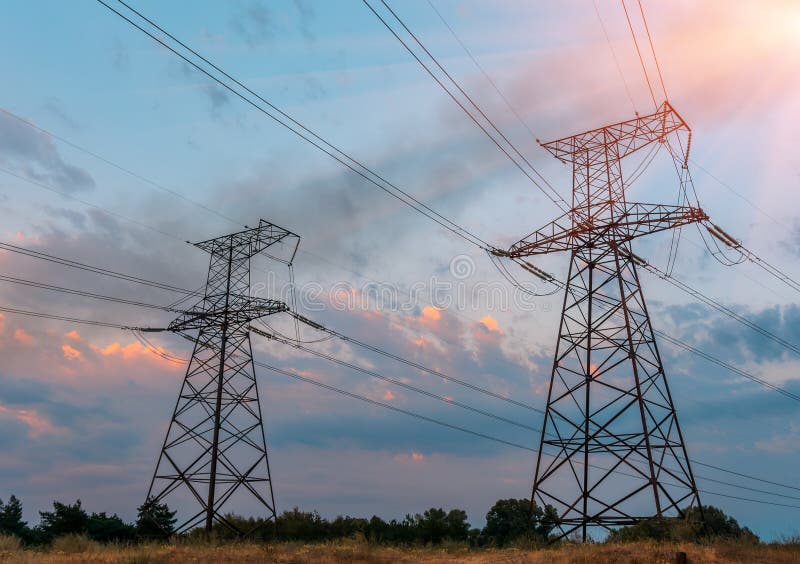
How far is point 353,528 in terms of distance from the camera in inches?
1506

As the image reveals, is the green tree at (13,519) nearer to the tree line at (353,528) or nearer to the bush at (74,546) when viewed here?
the tree line at (353,528)

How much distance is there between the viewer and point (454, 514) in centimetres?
5238

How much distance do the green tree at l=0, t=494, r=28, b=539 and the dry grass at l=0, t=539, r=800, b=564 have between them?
2095 cm

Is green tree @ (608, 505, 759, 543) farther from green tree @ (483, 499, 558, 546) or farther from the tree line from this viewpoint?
green tree @ (483, 499, 558, 546)

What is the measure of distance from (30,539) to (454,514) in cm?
3075

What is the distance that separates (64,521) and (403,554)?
26384mm

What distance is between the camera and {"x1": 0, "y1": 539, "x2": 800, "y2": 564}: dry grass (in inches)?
776

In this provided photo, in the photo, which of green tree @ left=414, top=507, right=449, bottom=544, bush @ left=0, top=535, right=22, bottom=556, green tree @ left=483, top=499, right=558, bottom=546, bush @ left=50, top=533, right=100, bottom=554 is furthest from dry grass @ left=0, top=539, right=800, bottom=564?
green tree @ left=483, top=499, right=558, bottom=546

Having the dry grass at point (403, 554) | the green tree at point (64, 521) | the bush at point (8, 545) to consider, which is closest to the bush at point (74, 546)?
the dry grass at point (403, 554)

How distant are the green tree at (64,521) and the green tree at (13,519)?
142 centimetres

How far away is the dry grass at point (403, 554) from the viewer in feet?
64.7

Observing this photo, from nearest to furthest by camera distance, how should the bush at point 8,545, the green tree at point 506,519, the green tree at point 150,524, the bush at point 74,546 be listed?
the bush at point 8,545 < the bush at point 74,546 < the green tree at point 150,524 < the green tree at point 506,519

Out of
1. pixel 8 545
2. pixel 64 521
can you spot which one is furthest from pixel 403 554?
pixel 64 521

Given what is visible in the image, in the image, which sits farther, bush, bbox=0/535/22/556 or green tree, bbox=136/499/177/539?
green tree, bbox=136/499/177/539
